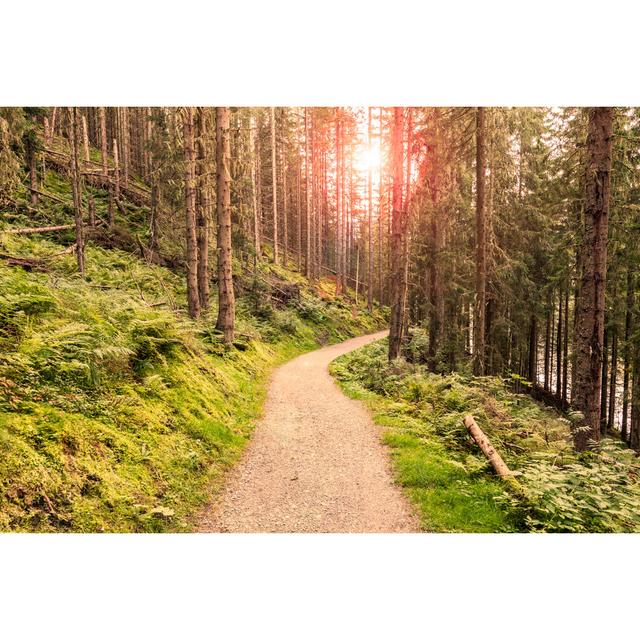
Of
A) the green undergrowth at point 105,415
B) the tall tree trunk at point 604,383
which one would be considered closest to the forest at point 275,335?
the green undergrowth at point 105,415

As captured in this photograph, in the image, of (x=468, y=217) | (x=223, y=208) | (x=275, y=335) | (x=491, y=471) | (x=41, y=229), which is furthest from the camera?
(x=275, y=335)

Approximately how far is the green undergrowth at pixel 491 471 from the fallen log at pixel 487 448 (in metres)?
0.12

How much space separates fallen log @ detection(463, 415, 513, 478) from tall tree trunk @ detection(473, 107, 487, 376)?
14.4 ft

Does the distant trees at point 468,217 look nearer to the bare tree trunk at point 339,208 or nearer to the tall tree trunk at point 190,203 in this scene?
the tall tree trunk at point 190,203

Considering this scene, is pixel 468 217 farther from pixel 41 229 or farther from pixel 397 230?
A: pixel 41 229

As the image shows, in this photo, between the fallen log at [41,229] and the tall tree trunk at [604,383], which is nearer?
the fallen log at [41,229]

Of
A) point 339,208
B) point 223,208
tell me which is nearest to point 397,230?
point 223,208

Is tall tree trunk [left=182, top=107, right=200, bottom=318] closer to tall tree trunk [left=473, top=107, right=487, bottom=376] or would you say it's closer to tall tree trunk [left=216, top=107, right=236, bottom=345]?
tall tree trunk [left=216, top=107, right=236, bottom=345]

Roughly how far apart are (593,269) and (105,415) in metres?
7.46

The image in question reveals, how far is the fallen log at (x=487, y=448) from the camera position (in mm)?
5246

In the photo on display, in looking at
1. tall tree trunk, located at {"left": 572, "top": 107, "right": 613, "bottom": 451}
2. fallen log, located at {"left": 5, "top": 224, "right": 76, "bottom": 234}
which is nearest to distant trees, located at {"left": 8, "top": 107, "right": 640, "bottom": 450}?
tall tree trunk, located at {"left": 572, "top": 107, "right": 613, "bottom": 451}

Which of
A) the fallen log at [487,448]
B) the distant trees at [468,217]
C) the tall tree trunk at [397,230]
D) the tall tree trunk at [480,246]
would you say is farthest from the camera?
the tall tree trunk at [397,230]

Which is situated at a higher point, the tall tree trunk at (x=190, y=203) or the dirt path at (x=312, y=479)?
the tall tree trunk at (x=190, y=203)

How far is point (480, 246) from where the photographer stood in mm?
10195
